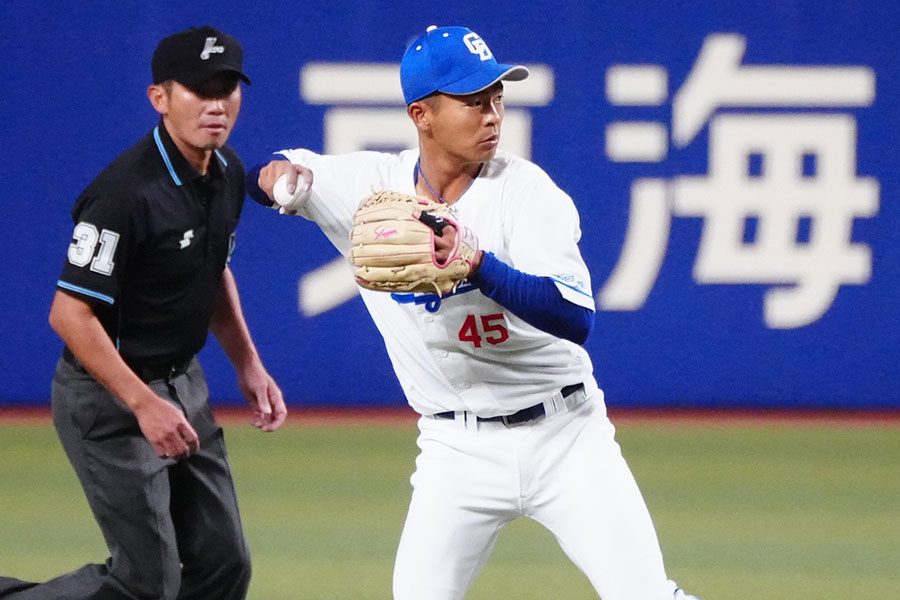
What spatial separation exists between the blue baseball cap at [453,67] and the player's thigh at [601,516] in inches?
36.0

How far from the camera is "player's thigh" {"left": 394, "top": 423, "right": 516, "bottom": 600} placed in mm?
3465

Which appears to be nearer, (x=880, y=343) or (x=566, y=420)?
(x=566, y=420)

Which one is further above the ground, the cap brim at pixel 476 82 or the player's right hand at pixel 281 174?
the cap brim at pixel 476 82

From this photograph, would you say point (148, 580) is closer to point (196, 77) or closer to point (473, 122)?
point (196, 77)

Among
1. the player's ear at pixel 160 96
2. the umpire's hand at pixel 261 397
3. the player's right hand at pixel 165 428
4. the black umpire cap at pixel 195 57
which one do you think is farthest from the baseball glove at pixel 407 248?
the umpire's hand at pixel 261 397

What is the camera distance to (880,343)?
8.03 meters

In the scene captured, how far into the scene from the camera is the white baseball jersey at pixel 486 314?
134 inches

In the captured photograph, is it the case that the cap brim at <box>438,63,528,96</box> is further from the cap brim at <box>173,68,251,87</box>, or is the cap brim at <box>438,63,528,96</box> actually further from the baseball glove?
the cap brim at <box>173,68,251,87</box>

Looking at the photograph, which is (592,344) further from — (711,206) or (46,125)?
(46,125)

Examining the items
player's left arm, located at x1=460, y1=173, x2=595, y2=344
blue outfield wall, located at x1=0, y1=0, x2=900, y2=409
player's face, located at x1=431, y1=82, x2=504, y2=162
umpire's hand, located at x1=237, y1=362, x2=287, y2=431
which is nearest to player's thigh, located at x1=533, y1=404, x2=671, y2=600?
player's left arm, located at x1=460, y1=173, x2=595, y2=344

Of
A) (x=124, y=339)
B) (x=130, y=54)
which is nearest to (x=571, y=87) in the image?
(x=130, y=54)

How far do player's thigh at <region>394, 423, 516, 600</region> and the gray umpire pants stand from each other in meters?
0.75

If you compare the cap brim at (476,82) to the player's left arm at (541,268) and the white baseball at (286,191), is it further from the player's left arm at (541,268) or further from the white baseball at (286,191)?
the white baseball at (286,191)

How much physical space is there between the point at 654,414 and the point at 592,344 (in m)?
0.55
